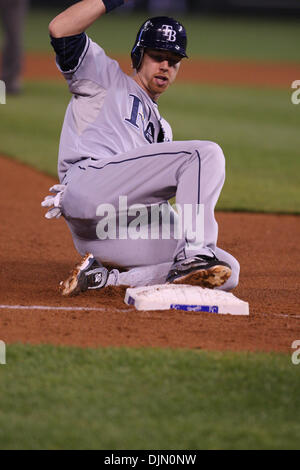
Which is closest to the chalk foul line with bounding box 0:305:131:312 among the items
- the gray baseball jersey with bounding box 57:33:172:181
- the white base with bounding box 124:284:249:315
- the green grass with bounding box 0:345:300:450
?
the white base with bounding box 124:284:249:315

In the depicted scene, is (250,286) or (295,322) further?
(250,286)

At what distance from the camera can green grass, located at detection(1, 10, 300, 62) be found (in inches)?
1022

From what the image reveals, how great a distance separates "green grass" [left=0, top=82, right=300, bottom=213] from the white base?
12.5ft

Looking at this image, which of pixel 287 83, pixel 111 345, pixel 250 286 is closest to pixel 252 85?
pixel 287 83

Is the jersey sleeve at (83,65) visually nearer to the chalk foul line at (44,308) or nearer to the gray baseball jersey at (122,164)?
the gray baseball jersey at (122,164)

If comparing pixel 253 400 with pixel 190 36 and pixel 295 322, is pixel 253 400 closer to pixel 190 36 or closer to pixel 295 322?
pixel 295 322

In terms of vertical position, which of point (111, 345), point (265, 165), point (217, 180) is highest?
point (265, 165)

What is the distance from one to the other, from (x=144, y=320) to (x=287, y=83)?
56.1ft

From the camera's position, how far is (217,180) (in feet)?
14.3

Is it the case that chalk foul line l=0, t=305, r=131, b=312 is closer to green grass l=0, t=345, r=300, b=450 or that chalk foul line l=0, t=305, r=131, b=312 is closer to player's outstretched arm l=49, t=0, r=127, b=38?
green grass l=0, t=345, r=300, b=450

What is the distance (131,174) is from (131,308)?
0.70 m

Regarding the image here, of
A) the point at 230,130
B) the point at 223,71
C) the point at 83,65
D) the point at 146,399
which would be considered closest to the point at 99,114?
the point at 83,65

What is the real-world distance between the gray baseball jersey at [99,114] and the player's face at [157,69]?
112 mm

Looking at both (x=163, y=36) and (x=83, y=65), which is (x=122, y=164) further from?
(x=163, y=36)
